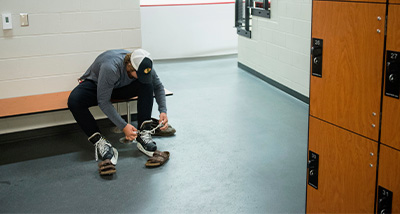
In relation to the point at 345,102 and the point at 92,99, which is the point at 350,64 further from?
the point at 92,99

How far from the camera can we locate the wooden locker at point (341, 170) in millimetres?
2185

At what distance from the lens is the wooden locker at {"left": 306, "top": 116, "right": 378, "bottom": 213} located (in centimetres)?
218

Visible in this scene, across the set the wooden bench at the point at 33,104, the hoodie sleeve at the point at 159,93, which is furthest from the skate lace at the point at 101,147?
the hoodie sleeve at the point at 159,93

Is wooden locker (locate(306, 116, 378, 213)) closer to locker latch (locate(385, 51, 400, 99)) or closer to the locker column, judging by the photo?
the locker column

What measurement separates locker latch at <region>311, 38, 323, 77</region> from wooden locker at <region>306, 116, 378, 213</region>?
0.27 m

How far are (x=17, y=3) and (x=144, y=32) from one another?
3.69 metres

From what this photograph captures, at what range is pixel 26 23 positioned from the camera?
13.2 feet

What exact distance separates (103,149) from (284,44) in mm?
2746

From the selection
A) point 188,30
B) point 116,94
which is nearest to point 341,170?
point 116,94

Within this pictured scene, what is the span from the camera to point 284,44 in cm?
552

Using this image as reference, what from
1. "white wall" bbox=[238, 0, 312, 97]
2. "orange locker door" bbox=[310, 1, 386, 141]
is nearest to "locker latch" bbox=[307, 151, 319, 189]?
"orange locker door" bbox=[310, 1, 386, 141]

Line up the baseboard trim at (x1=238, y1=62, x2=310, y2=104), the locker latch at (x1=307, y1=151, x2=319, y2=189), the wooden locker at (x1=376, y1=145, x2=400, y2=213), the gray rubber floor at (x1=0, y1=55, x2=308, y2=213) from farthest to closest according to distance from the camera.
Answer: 1. the baseboard trim at (x1=238, y1=62, x2=310, y2=104)
2. the gray rubber floor at (x1=0, y1=55, x2=308, y2=213)
3. the locker latch at (x1=307, y1=151, x2=319, y2=189)
4. the wooden locker at (x1=376, y1=145, x2=400, y2=213)

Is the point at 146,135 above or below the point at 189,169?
above

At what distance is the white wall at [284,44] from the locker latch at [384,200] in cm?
298
